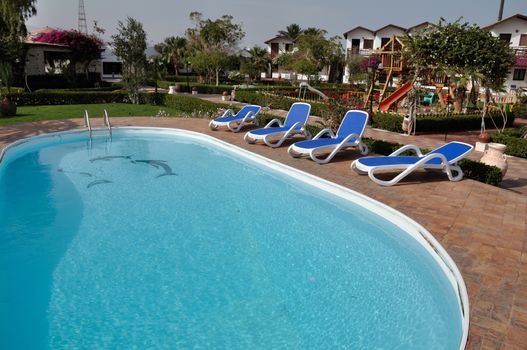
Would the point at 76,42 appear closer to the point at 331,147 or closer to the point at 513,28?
the point at 331,147

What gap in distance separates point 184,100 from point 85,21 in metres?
58.8

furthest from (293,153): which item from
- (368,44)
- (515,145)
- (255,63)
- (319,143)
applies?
(368,44)

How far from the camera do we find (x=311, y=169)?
9359 mm

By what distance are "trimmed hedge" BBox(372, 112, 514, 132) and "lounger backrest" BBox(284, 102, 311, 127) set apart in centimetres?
453

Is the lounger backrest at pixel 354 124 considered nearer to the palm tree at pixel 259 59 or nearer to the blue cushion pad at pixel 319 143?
the blue cushion pad at pixel 319 143

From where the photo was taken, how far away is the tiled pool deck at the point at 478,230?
3.83 meters

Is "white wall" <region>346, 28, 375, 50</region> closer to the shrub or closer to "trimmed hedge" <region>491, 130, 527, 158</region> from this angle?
"trimmed hedge" <region>491, 130, 527, 158</region>

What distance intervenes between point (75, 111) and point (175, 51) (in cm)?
3326

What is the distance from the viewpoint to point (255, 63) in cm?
4450

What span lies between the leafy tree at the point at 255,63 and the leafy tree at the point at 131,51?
21451 mm

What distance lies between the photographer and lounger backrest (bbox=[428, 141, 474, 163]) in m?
8.30

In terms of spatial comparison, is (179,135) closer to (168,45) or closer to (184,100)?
(184,100)

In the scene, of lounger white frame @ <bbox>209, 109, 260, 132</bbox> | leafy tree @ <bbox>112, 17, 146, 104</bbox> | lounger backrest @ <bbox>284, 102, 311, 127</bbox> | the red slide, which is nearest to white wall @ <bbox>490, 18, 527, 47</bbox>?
the red slide

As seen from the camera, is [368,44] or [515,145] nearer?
[515,145]
